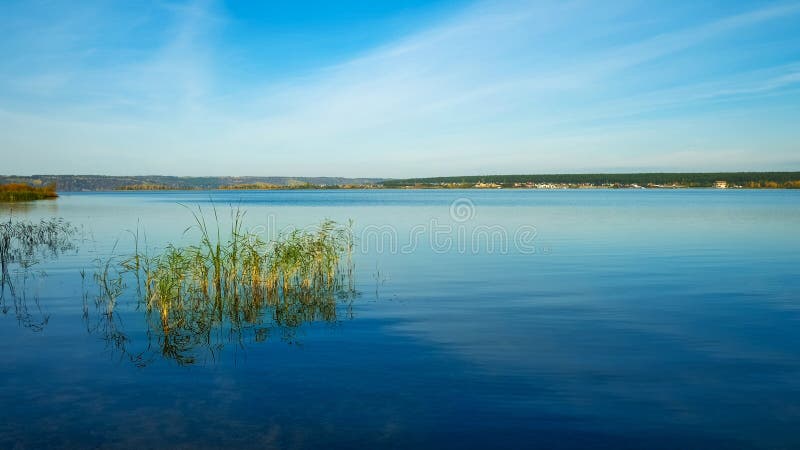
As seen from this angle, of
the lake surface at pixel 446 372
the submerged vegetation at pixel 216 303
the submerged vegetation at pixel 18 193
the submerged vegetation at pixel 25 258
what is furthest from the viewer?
the submerged vegetation at pixel 18 193

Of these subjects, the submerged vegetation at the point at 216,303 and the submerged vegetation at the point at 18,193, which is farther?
the submerged vegetation at the point at 18,193

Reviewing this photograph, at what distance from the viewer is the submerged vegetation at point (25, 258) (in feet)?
40.2

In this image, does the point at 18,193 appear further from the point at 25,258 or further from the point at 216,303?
the point at 216,303

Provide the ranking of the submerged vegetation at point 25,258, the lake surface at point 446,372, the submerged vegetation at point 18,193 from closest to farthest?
the lake surface at point 446,372
the submerged vegetation at point 25,258
the submerged vegetation at point 18,193

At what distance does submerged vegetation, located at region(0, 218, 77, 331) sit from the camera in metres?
12.2

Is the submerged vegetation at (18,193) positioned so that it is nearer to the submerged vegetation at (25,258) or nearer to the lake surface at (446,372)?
the submerged vegetation at (25,258)

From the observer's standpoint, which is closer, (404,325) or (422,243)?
(404,325)

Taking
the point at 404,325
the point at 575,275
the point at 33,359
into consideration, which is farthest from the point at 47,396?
the point at 575,275

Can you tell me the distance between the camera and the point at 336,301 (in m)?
13.2

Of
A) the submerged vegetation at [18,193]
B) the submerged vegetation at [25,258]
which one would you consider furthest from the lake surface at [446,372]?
the submerged vegetation at [18,193]

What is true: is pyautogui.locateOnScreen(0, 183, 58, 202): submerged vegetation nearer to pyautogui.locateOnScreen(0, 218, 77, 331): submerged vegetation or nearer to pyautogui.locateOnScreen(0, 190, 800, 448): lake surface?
pyautogui.locateOnScreen(0, 218, 77, 331): submerged vegetation

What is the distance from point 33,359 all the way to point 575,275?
1372 cm

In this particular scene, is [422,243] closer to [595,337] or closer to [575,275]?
[575,275]

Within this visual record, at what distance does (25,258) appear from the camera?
66.2 ft
